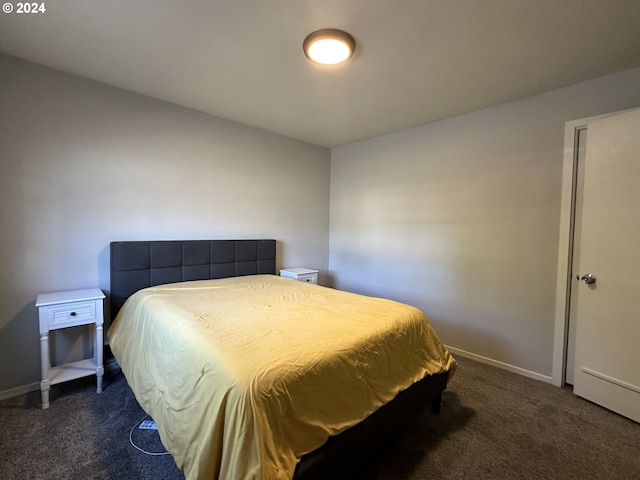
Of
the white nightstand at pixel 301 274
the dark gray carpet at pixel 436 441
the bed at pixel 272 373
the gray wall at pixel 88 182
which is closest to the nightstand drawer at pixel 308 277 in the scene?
the white nightstand at pixel 301 274

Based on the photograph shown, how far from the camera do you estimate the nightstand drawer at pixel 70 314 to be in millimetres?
2027

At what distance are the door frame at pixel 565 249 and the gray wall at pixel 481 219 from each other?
1.8 inches

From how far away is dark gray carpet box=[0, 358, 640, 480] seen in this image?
5.09 feet

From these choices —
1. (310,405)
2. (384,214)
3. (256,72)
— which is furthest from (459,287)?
(256,72)

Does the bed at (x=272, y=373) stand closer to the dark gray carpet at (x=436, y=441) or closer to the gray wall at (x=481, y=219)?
the dark gray carpet at (x=436, y=441)

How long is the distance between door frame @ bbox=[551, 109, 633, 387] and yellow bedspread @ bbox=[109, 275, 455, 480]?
120cm

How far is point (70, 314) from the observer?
2105 mm

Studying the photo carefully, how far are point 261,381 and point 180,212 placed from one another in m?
2.37

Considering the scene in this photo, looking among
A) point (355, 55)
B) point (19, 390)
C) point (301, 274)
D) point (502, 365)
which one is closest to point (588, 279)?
point (502, 365)

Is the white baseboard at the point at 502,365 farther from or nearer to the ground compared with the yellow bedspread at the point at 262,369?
nearer to the ground

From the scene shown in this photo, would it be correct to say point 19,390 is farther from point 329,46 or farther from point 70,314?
point 329,46

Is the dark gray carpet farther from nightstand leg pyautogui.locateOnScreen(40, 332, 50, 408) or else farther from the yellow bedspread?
the yellow bedspread

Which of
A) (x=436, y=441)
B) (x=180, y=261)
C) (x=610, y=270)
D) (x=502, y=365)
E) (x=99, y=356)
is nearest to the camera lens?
(x=436, y=441)

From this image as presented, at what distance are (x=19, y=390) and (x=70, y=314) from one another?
79 centimetres
